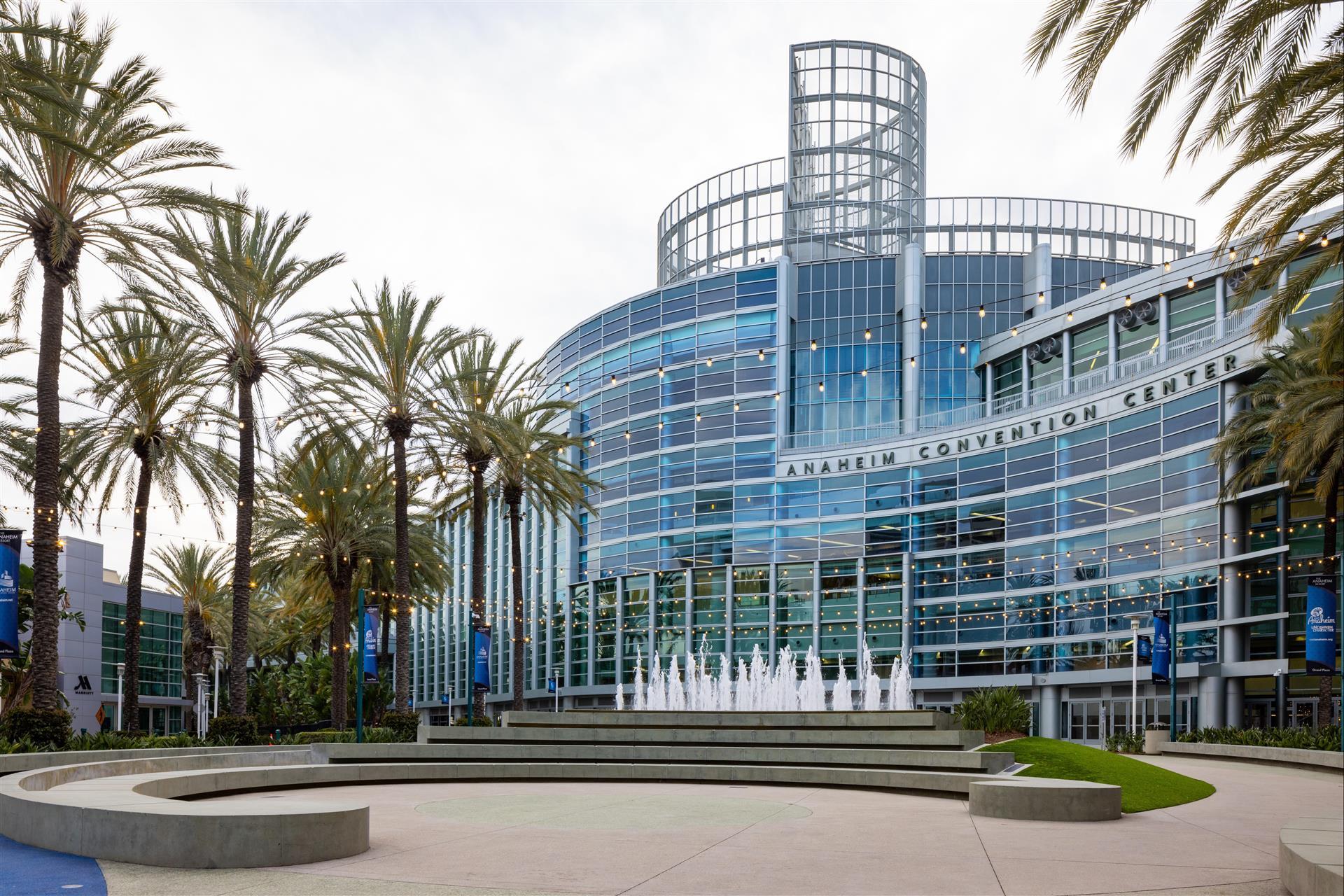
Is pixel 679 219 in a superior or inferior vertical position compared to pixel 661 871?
superior

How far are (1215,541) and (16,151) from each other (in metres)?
42.0

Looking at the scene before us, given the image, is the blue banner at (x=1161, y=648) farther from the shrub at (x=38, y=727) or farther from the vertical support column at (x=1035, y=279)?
the shrub at (x=38, y=727)

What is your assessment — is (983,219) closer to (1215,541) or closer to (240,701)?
(1215,541)

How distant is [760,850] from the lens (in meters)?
12.4

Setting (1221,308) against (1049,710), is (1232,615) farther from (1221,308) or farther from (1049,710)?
(1221,308)

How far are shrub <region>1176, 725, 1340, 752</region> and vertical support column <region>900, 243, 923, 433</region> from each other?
2827 centimetres

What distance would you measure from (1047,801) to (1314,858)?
292 inches

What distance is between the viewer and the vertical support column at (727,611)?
66438 millimetres

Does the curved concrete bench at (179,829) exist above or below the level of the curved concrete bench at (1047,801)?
above

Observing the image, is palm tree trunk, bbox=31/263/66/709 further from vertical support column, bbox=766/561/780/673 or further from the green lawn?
vertical support column, bbox=766/561/780/673

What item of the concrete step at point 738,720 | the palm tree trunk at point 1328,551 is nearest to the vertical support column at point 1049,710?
the palm tree trunk at point 1328,551

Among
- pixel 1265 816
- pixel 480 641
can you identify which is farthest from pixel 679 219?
pixel 1265 816

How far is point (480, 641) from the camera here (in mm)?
37750

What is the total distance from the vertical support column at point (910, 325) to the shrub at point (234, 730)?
4292 centimetres
